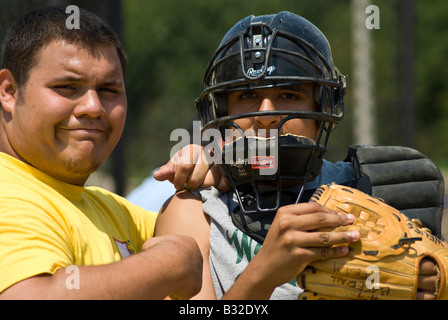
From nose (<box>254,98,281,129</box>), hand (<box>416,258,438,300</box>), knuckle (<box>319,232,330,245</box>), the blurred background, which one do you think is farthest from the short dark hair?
the blurred background

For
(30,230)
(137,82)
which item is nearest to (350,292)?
(30,230)

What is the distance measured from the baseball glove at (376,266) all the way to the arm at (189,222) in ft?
1.62

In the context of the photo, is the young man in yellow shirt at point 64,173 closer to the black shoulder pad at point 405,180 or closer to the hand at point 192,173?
the hand at point 192,173

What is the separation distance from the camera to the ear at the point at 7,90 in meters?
2.16

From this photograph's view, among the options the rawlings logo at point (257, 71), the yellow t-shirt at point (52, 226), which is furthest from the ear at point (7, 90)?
the rawlings logo at point (257, 71)

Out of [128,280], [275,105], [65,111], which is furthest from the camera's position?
[275,105]

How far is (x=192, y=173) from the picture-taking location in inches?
102

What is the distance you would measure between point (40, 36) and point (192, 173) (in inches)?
32.6

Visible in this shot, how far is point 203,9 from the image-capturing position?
67.5 ft

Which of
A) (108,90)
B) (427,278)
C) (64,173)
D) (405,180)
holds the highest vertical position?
(108,90)

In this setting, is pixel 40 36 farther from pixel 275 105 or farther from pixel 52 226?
pixel 275 105

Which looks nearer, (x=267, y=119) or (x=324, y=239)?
(x=324, y=239)

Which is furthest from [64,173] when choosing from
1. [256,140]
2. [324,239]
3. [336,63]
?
[336,63]

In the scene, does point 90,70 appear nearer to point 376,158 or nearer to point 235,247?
point 235,247
